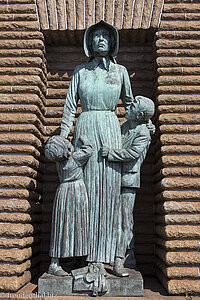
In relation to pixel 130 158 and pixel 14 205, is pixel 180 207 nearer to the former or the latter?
pixel 130 158

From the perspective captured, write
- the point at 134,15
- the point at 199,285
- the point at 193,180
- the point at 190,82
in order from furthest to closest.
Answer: the point at 134,15
the point at 190,82
the point at 193,180
the point at 199,285

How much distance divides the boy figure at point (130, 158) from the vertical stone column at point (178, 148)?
444mm

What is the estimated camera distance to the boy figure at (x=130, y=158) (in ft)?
13.8

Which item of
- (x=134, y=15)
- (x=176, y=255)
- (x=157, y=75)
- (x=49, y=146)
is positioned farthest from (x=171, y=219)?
(x=134, y=15)

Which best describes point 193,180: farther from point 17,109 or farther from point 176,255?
point 17,109

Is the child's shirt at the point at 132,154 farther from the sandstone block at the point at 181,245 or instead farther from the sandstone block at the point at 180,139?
the sandstone block at the point at 181,245

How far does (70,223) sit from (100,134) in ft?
4.08

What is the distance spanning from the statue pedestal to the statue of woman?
1.04 ft

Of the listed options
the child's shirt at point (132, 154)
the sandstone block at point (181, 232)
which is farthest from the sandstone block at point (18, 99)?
the sandstone block at point (181, 232)

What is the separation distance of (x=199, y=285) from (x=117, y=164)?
73.9 inches

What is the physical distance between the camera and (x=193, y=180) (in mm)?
4461

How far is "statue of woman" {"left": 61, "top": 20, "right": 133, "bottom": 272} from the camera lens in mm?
4105

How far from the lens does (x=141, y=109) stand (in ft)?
14.2

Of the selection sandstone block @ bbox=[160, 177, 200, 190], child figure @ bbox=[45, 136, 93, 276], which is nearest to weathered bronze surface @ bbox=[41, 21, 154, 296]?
child figure @ bbox=[45, 136, 93, 276]
